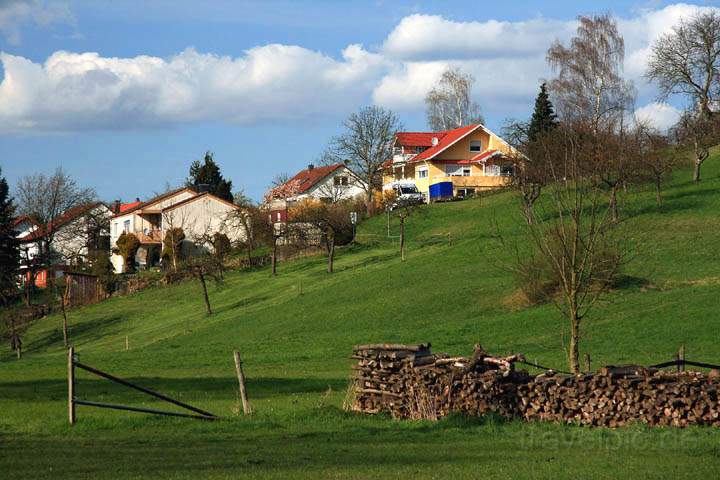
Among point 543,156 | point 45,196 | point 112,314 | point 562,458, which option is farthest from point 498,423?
point 45,196

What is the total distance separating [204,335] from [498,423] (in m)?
38.6

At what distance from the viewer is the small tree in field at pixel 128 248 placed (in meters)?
101

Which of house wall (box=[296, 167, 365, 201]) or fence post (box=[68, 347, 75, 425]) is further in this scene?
house wall (box=[296, 167, 365, 201])

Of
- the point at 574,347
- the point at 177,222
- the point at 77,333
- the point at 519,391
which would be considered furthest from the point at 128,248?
the point at 519,391

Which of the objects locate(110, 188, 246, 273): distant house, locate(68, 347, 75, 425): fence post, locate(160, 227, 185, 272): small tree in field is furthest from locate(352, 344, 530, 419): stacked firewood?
locate(110, 188, 246, 273): distant house

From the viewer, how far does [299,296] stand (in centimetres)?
6319

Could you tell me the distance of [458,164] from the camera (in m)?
111

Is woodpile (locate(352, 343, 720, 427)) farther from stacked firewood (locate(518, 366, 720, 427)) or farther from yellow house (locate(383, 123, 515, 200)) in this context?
yellow house (locate(383, 123, 515, 200))

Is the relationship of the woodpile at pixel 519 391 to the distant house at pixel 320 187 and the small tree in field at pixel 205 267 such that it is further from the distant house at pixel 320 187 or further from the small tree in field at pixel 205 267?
the distant house at pixel 320 187

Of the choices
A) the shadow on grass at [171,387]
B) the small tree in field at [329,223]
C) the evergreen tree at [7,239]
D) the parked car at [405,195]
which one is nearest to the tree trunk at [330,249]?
the small tree in field at [329,223]

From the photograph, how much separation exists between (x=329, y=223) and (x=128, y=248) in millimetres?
32929

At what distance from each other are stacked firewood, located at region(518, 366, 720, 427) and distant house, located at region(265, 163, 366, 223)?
84.9 metres

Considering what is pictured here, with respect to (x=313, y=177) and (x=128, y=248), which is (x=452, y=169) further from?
(x=128, y=248)

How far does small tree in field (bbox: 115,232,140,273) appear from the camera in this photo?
10069 cm
